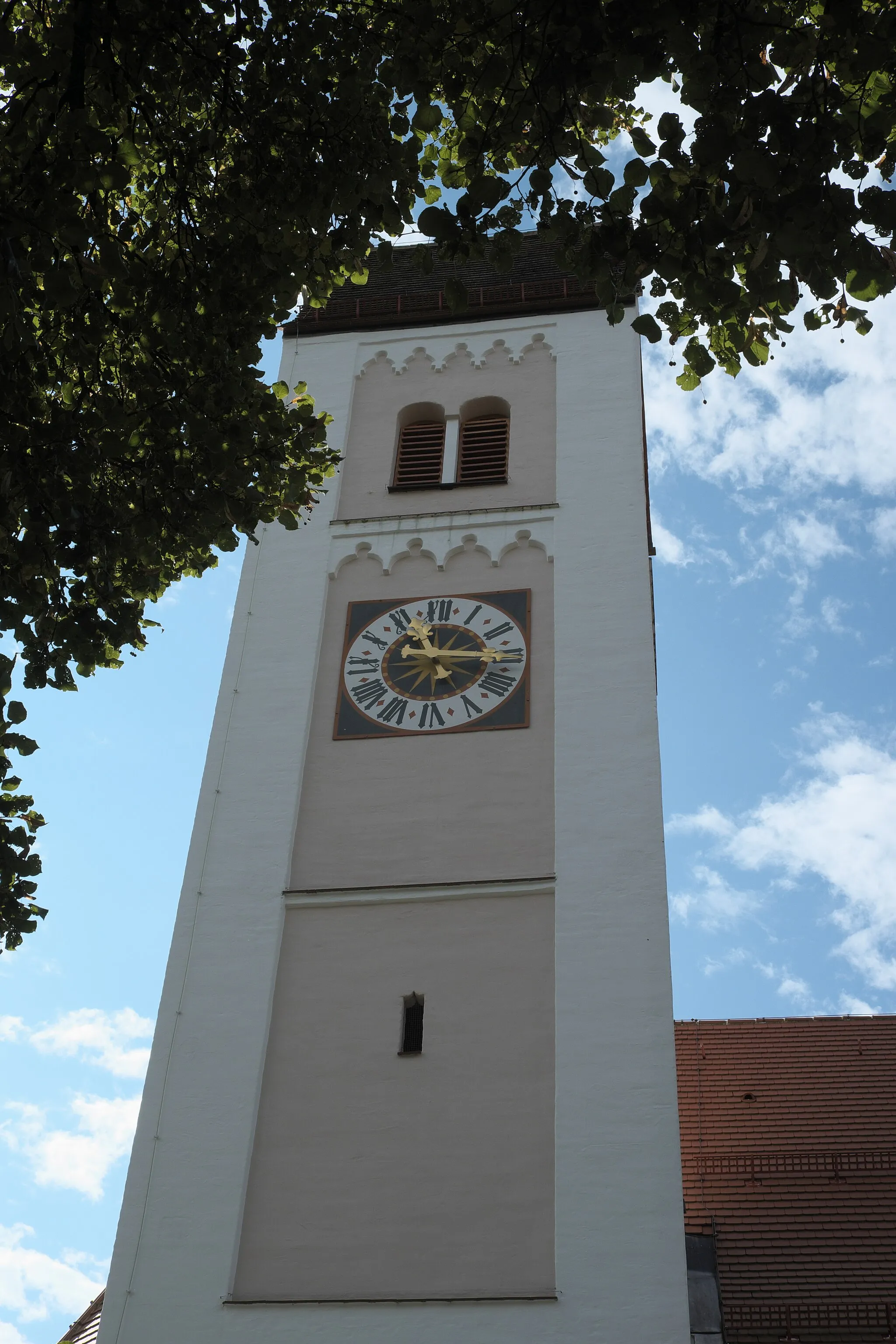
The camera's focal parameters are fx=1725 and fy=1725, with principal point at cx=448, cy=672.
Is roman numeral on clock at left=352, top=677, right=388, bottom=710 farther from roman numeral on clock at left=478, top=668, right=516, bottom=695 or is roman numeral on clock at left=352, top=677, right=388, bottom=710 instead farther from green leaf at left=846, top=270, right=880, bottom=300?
green leaf at left=846, top=270, right=880, bottom=300

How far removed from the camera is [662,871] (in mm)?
14820

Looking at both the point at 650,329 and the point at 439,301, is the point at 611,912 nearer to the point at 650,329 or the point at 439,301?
the point at 650,329

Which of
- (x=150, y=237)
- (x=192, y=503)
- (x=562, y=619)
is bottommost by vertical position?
(x=192, y=503)

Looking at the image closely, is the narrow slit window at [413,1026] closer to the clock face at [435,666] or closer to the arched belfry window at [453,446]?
the clock face at [435,666]

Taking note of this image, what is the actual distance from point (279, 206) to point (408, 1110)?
24.3 ft

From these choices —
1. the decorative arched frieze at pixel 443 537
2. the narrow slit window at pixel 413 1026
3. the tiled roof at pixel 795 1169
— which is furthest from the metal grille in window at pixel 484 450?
the narrow slit window at pixel 413 1026

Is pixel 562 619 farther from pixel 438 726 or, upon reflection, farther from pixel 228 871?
pixel 228 871

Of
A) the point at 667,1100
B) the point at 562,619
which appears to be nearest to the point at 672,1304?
the point at 667,1100

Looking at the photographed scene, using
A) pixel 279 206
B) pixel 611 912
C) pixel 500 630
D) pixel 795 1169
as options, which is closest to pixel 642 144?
pixel 279 206

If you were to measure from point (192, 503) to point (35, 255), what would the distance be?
200cm

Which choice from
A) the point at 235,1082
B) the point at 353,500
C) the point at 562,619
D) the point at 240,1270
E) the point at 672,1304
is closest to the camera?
the point at 672,1304

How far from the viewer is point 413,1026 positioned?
46.8ft

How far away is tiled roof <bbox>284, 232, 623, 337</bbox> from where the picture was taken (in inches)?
848

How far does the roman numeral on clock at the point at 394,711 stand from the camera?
1655cm
